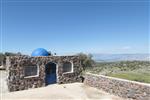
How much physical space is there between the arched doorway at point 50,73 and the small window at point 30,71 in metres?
1.43

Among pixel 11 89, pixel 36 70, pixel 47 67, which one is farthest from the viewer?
pixel 47 67

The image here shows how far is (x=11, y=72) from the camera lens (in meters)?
17.2

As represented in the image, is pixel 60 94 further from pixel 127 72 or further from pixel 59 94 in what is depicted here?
pixel 127 72

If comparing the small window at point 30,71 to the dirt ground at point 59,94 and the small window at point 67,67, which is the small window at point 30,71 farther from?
the small window at point 67,67

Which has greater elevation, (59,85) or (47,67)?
(47,67)

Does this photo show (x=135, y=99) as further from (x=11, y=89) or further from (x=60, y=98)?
(x=11, y=89)

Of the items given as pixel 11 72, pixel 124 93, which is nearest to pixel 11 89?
pixel 11 72

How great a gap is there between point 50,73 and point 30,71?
2.50m

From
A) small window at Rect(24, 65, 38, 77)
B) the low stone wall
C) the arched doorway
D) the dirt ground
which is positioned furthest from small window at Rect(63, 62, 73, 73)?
small window at Rect(24, 65, 38, 77)

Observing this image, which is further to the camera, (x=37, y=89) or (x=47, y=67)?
(x=47, y=67)

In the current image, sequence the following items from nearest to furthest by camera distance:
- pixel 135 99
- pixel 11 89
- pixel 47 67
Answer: pixel 135 99, pixel 11 89, pixel 47 67

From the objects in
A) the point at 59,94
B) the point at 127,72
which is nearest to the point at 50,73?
the point at 59,94

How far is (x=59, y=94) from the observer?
52.1 feet

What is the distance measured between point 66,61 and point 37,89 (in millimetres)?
4581
